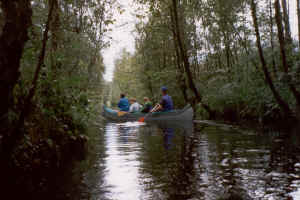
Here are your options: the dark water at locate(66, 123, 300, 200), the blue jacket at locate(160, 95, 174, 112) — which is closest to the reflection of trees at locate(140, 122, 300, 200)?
the dark water at locate(66, 123, 300, 200)

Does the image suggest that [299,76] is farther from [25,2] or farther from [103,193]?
[25,2]

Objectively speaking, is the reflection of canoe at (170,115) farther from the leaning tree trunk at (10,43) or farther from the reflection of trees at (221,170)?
the leaning tree trunk at (10,43)

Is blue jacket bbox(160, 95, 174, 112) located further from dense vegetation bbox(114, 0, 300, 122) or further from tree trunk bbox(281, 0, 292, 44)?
tree trunk bbox(281, 0, 292, 44)

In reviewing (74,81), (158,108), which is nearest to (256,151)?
(74,81)

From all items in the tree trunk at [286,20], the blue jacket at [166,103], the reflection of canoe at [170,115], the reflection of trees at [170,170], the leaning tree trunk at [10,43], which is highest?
the tree trunk at [286,20]

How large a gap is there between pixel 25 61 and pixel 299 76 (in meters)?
11.1

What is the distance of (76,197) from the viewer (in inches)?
142

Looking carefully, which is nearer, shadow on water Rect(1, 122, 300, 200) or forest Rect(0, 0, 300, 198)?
forest Rect(0, 0, 300, 198)

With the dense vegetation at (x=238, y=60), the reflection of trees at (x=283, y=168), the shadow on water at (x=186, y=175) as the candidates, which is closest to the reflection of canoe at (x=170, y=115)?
the dense vegetation at (x=238, y=60)

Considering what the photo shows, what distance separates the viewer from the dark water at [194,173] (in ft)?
11.8

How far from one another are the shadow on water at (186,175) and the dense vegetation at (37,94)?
0.52 meters

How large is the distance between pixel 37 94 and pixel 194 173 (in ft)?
8.10

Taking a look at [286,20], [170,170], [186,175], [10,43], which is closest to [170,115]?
[286,20]

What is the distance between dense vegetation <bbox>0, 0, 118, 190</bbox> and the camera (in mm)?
2541
